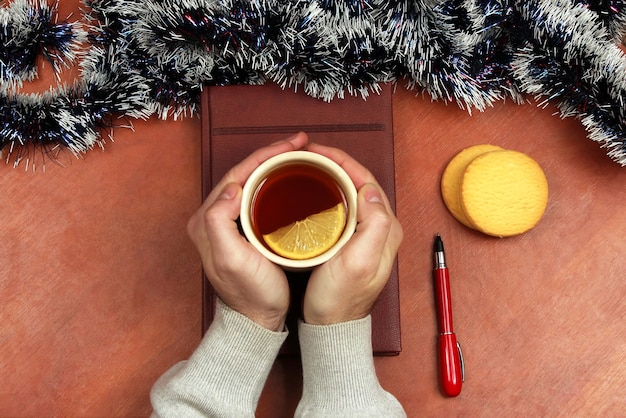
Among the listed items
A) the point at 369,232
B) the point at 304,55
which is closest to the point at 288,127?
the point at 304,55

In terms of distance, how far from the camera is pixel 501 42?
0.66 meters

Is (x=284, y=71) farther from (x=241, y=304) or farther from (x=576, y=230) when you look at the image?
(x=576, y=230)

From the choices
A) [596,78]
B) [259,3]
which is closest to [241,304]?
[259,3]

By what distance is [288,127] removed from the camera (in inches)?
26.7

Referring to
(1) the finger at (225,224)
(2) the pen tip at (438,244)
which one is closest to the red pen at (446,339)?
(2) the pen tip at (438,244)

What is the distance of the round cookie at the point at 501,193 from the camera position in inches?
25.6

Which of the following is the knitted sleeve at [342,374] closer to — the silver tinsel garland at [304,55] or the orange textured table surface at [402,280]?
the orange textured table surface at [402,280]

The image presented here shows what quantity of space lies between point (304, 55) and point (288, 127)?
0.08 meters

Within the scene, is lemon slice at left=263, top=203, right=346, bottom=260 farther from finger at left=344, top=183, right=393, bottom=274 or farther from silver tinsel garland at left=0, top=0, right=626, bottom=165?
silver tinsel garland at left=0, top=0, right=626, bottom=165

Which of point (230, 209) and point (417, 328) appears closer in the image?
point (230, 209)

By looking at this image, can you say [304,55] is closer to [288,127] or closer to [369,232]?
[288,127]

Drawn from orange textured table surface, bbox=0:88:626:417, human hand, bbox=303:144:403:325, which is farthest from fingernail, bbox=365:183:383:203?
orange textured table surface, bbox=0:88:626:417

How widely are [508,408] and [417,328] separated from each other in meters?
0.13

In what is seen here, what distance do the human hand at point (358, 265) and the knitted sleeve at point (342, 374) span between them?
14 millimetres
